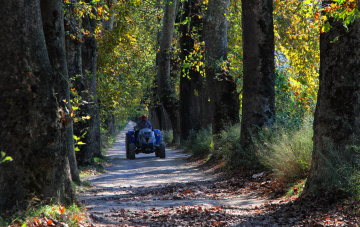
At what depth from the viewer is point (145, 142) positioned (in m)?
21.5

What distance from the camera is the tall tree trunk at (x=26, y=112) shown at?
16.5 feet

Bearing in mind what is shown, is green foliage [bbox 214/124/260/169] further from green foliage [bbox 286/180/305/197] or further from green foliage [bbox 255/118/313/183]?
green foliage [bbox 286/180/305/197]

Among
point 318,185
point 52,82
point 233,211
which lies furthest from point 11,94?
point 318,185

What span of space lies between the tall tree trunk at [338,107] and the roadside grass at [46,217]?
12.3ft

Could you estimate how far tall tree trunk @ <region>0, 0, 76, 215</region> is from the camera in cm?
502

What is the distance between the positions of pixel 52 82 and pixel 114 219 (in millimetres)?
2482

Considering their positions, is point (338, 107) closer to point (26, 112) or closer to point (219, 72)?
point (26, 112)

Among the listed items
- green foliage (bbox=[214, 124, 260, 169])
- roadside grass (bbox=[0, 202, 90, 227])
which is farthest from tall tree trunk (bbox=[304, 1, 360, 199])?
green foliage (bbox=[214, 124, 260, 169])

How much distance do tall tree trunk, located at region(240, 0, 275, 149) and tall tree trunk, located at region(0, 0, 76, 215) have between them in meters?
7.81

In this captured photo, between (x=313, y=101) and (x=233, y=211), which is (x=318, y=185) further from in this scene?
(x=313, y=101)

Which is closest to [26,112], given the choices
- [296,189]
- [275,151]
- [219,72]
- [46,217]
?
[46,217]

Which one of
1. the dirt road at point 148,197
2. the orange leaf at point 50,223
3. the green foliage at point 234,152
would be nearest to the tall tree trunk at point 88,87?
the dirt road at point 148,197

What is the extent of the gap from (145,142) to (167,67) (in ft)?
30.4

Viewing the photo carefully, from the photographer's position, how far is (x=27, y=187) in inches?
202
